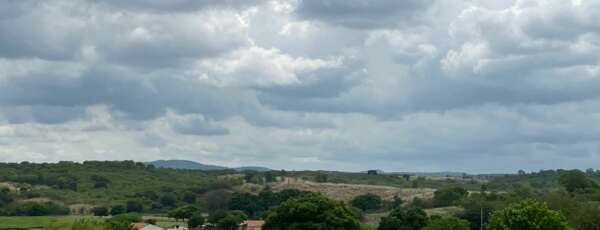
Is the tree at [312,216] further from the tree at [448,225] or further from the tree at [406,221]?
the tree at [406,221]

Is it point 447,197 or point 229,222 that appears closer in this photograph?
point 229,222

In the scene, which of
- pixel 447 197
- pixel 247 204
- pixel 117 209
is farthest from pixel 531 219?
pixel 117 209

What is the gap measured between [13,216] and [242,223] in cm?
5695

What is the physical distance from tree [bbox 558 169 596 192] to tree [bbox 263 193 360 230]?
7225 cm

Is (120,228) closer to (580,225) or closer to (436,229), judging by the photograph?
(436,229)

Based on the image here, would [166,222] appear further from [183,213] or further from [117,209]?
[117,209]

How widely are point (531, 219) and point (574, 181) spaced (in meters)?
99.6

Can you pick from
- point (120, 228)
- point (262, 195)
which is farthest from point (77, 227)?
point (262, 195)

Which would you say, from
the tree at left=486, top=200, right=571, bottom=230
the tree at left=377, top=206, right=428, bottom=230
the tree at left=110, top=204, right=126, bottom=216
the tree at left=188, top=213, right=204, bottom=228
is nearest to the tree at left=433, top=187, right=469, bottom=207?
the tree at left=188, top=213, right=204, bottom=228

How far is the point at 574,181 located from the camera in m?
182

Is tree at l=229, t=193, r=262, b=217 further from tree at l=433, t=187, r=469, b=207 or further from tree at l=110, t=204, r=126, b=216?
tree at l=433, t=187, r=469, b=207

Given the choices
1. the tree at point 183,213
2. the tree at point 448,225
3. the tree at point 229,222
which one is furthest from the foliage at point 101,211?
the tree at point 448,225

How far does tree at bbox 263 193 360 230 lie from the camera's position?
11394 centimetres

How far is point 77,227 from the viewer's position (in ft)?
319
